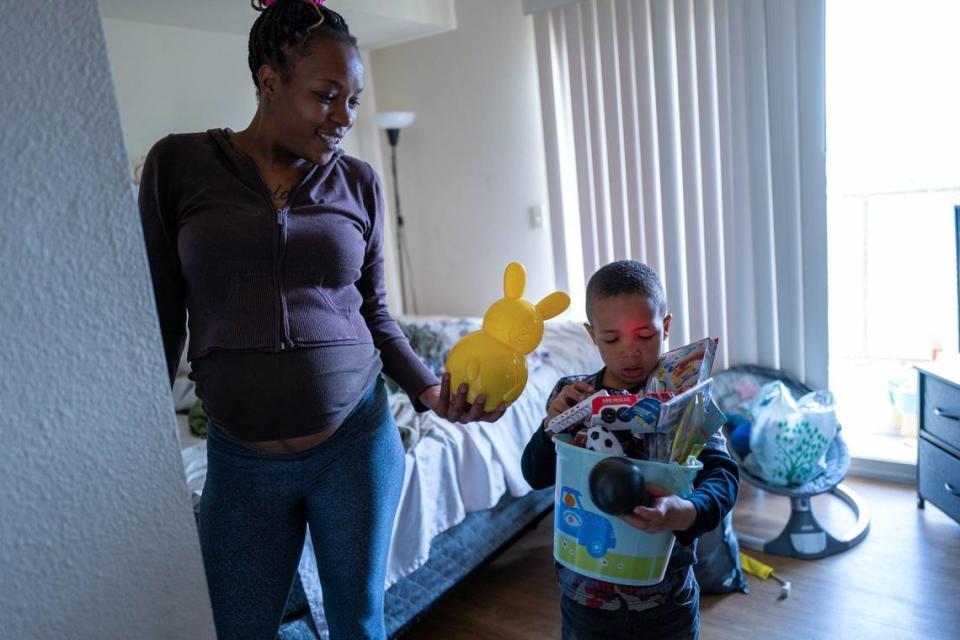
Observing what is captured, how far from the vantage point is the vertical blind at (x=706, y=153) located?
261 centimetres

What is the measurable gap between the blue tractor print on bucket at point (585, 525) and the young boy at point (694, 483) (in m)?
0.14

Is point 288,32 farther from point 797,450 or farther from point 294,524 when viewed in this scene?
point 797,450

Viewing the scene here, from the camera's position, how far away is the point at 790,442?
2352 mm

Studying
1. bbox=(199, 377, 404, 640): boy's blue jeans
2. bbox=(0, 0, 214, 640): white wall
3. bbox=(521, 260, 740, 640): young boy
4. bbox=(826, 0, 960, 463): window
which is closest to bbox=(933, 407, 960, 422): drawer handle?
bbox=(826, 0, 960, 463): window

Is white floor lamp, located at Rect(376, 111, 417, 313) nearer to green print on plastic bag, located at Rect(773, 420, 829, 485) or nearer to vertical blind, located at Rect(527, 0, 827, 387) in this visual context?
vertical blind, located at Rect(527, 0, 827, 387)

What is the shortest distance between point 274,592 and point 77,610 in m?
0.51

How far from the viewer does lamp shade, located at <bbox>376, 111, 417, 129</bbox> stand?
11.0 feet

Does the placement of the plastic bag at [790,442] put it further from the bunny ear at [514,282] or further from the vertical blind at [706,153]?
the bunny ear at [514,282]

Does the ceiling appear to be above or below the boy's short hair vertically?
above

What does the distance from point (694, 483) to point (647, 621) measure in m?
0.21

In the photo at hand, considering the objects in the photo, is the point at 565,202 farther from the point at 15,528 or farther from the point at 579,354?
the point at 15,528

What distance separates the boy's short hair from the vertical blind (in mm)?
1752

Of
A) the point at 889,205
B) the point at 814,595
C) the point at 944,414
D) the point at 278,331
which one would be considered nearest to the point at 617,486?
the point at 278,331

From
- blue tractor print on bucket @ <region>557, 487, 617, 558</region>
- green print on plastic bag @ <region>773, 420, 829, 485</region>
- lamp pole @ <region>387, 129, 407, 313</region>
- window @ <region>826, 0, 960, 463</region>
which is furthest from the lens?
lamp pole @ <region>387, 129, 407, 313</region>
